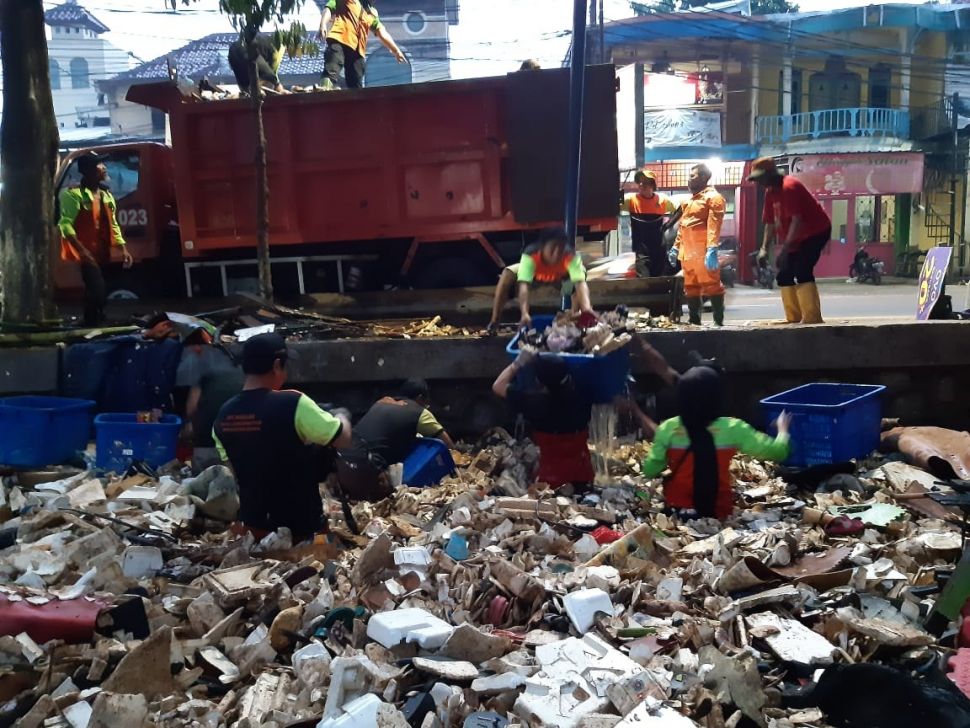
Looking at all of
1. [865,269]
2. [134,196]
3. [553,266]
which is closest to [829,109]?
[865,269]

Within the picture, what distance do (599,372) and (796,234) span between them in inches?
113

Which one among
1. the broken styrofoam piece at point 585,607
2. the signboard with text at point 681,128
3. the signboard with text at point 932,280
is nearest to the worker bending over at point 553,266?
the signboard with text at point 932,280

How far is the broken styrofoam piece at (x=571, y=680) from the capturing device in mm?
3010

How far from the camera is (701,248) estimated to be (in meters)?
9.04

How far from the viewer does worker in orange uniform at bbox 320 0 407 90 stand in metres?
9.46

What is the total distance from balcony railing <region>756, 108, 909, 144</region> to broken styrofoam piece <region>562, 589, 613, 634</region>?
2498cm

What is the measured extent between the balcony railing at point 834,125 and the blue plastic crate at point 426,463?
2305 centimetres

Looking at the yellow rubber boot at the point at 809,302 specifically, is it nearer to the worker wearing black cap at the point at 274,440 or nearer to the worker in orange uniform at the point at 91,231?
the worker wearing black cap at the point at 274,440

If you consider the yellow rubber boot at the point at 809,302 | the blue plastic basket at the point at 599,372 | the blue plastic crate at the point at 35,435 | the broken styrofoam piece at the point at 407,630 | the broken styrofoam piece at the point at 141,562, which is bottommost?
the broken styrofoam piece at the point at 141,562

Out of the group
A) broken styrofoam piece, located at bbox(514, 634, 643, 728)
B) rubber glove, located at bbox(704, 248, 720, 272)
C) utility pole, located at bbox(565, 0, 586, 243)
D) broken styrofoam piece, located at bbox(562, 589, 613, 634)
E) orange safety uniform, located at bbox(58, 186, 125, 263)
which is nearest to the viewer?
broken styrofoam piece, located at bbox(514, 634, 643, 728)

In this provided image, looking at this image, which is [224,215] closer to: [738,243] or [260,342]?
[260,342]

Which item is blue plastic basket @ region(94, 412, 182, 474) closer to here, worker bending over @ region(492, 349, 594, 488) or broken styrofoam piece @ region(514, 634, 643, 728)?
worker bending over @ region(492, 349, 594, 488)

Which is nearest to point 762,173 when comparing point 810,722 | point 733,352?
point 733,352

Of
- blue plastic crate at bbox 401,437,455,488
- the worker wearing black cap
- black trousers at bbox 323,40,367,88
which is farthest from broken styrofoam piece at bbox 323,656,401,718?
black trousers at bbox 323,40,367,88
